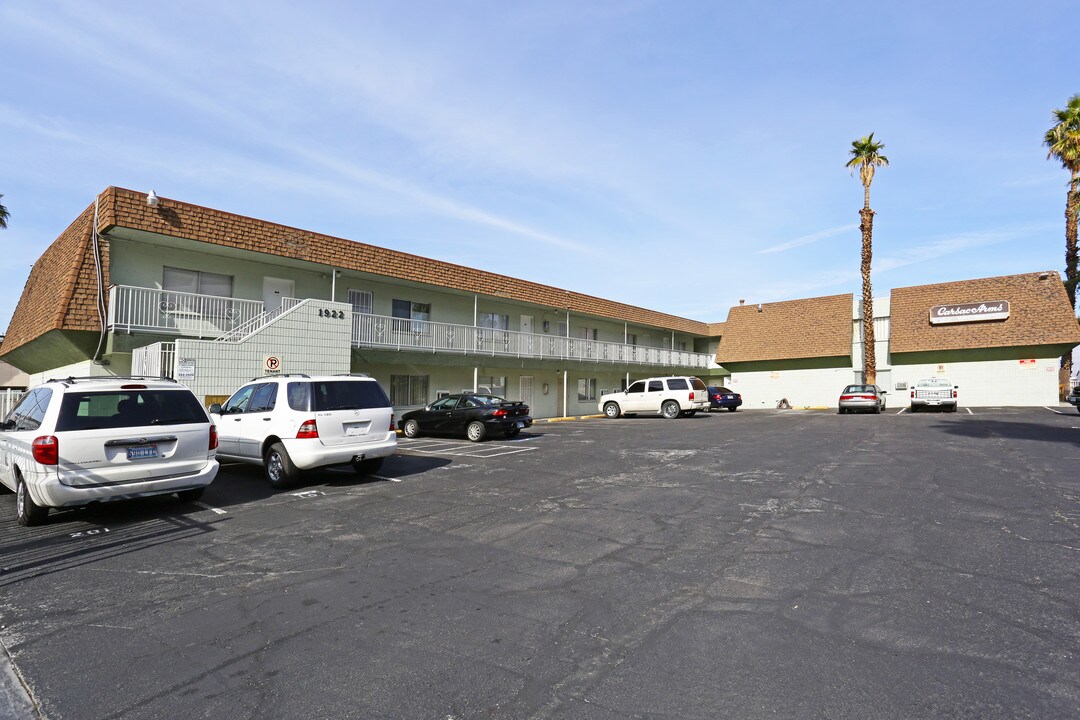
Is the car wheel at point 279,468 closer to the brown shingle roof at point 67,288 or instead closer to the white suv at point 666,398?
the brown shingle roof at point 67,288

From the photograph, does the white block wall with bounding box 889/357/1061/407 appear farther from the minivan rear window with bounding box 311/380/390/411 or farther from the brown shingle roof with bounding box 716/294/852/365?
the minivan rear window with bounding box 311/380/390/411

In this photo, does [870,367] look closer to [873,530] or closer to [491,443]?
[491,443]

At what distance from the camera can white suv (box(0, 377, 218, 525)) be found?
6.79m

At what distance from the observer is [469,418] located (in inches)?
668

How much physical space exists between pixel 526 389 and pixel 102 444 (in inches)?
905

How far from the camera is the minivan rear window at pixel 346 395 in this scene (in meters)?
9.64

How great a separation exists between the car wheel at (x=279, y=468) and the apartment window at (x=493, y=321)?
699 inches

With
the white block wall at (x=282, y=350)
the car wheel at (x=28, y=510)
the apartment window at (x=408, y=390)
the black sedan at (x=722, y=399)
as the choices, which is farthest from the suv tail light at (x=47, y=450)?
the black sedan at (x=722, y=399)

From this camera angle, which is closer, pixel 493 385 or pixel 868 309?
pixel 493 385

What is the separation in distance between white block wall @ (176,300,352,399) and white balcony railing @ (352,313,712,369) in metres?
2.06

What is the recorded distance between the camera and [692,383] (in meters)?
27.8

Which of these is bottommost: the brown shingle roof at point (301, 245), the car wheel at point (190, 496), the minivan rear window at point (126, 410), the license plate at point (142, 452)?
the car wheel at point (190, 496)

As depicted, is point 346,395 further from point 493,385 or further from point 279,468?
point 493,385

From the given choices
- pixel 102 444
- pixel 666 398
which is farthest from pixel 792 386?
pixel 102 444
